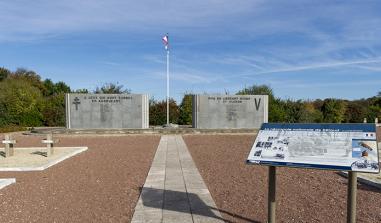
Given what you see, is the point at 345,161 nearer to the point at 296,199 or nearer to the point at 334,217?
Result: the point at 334,217

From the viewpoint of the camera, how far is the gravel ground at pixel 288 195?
500 centimetres

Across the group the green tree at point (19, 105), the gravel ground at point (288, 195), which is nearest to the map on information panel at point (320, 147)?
the gravel ground at point (288, 195)

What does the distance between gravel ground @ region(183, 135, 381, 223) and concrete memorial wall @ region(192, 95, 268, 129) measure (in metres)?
13.8

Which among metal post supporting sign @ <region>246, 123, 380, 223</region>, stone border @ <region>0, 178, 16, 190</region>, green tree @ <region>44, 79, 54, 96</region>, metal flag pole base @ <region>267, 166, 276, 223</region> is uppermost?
green tree @ <region>44, 79, 54, 96</region>

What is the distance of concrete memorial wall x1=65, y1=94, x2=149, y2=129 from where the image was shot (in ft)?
73.3

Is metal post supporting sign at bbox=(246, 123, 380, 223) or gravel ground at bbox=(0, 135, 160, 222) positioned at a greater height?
metal post supporting sign at bbox=(246, 123, 380, 223)

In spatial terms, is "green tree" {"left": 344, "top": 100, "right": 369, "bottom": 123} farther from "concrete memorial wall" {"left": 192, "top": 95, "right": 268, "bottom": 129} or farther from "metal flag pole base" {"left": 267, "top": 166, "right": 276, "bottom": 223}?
"metal flag pole base" {"left": 267, "top": 166, "right": 276, "bottom": 223}

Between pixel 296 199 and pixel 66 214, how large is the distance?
3.61m

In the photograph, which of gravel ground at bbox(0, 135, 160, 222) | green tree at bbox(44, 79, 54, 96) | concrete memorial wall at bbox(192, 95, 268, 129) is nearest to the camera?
gravel ground at bbox(0, 135, 160, 222)

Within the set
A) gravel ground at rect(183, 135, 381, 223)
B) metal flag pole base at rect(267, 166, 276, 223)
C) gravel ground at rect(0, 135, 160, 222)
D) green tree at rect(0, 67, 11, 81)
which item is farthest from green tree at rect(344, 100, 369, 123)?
green tree at rect(0, 67, 11, 81)

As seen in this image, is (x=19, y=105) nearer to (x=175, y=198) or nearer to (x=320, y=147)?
(x=175, y=198)

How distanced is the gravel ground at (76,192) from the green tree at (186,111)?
64.7 feet

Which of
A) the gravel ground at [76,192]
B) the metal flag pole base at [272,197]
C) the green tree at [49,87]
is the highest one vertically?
the green tree at [49,87]

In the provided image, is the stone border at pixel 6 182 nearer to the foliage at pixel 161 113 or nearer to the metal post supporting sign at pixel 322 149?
the metal post supporting sign at pixel 322 149
